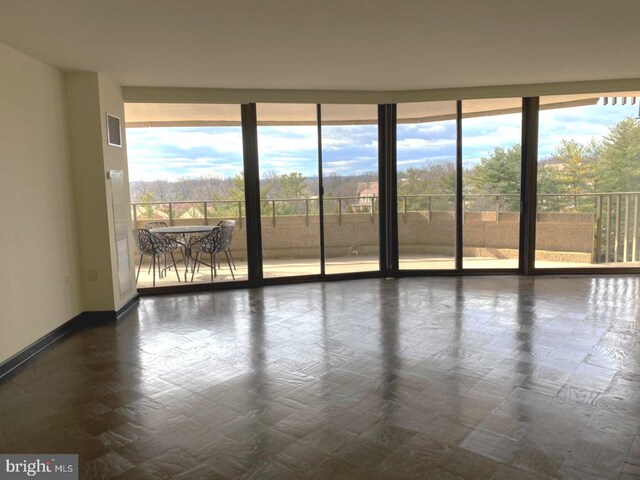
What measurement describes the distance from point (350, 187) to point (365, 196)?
25cm

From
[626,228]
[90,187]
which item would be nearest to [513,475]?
[90,187]

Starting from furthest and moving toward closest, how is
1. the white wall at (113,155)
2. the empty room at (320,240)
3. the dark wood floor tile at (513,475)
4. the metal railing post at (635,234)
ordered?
the metal railing post at (635,234)
the white wall at (113,155)
the empty room at (320,240)
the dark wood floor tile at (513,475)

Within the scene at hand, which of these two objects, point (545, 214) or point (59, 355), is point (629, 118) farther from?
point (59, 355)

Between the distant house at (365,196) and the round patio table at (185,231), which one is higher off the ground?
the distant house at (365,196)

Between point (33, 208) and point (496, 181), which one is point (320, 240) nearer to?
point (496, 181)

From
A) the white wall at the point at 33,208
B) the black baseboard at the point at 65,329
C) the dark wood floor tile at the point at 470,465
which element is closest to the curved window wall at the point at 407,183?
the black baseboard at the point at 65,329

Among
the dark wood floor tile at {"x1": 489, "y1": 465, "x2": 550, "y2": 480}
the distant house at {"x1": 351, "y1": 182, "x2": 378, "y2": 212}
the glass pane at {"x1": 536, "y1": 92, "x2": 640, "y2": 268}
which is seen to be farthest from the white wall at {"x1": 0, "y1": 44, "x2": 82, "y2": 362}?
the glass pane at {"x1": 536, "y1": 92, "x2": 640, "y2": 268}

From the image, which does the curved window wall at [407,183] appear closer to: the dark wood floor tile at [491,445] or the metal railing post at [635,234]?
the metal railing post at [635,234]

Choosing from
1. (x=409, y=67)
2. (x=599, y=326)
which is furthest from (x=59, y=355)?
(x=599, y=326)

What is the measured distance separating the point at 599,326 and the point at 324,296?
9.18 ft

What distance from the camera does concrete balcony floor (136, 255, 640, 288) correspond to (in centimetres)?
644

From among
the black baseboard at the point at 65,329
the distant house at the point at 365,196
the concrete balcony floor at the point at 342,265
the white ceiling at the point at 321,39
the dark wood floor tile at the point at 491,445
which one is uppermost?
the white ceiling at the point at 321,39

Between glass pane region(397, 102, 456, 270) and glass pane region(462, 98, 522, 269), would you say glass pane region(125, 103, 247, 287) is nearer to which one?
glass pane region(397, 102, 456, 270)

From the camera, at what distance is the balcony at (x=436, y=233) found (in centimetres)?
639
